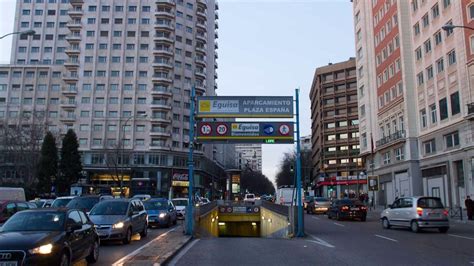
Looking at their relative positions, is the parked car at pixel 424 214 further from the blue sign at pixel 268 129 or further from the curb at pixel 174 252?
the curb at pixel 174 252

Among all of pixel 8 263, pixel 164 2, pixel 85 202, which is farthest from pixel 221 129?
pixel 164 2

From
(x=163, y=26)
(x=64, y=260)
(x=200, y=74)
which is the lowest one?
(x=64, y=260)

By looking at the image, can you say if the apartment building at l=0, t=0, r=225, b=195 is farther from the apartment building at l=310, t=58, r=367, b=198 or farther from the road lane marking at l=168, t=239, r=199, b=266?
the road lane marking at l=168, t=239, r=199, b=266

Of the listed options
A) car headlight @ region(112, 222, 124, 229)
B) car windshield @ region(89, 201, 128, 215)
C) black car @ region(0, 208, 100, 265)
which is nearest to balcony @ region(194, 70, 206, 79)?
car windshield @ region(89, 201, 128, 215)

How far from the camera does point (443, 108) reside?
1644 inches

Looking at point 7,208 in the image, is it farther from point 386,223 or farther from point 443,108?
point 443,108

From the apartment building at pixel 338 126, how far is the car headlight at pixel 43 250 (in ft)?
295

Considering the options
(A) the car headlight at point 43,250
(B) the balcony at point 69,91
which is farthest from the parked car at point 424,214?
(B) the balcony at point 69,91

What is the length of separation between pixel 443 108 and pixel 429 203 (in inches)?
935

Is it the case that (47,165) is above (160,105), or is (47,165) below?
below

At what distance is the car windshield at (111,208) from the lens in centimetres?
1688

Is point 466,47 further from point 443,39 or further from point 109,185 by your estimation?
point 109,185

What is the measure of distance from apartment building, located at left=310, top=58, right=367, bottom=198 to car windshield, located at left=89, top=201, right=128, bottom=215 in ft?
269

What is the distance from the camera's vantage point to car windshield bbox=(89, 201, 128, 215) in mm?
16875
